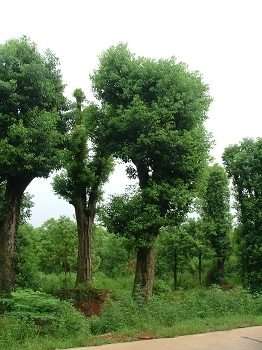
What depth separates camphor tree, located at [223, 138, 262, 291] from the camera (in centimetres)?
2531

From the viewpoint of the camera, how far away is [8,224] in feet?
50.1

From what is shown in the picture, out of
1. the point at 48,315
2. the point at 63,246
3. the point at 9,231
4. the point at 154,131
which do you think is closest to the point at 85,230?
the point at 9,231

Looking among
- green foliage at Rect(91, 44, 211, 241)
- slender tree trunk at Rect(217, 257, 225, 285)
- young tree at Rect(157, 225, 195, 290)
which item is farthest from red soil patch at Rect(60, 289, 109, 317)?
slender tree trunk at Rect(217, 257, 225, 285)

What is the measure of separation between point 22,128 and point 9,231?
428 cm

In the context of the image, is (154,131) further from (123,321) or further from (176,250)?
(176,250)

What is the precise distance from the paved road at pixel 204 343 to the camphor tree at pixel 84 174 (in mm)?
10266

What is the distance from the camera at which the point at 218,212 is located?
105 feet

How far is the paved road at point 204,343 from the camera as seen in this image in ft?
20.2

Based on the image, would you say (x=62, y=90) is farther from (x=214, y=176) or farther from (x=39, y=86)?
(x=214, y=176)

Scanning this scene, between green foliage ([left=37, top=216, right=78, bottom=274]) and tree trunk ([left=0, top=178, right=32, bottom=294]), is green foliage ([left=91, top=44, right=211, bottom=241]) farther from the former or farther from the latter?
green foliage ([left=37, top=216, right=78, bottom=274])

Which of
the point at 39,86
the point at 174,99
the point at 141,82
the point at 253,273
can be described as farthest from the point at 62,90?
the point at 253,273

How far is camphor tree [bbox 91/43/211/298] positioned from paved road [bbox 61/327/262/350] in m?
6.03

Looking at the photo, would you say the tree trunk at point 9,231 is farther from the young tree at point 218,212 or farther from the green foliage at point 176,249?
the young tree at point 218,212

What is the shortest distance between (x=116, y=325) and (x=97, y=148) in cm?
1059
